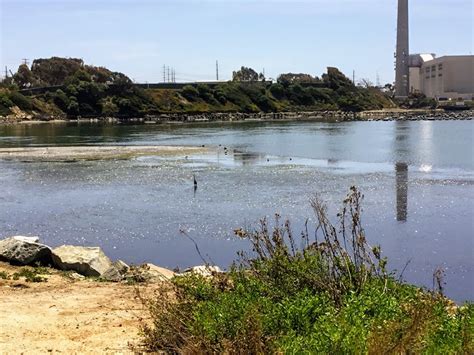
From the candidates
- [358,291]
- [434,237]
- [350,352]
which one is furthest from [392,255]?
[350,352]

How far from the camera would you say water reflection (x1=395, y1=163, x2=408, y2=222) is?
2525cm

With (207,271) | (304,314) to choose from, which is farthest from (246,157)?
(304,314)

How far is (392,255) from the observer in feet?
60.4

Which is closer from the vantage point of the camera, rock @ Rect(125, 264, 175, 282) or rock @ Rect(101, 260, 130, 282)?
rock @ Rect(125, 264, 175, 282)

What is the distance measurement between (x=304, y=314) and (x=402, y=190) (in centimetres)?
2560

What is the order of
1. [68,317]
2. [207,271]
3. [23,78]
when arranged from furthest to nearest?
[23,78] → [207,271] → [68,317]

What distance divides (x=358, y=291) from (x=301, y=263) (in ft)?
2.92

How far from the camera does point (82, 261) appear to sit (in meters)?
14.9

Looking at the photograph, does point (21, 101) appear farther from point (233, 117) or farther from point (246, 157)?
point (246, 157)

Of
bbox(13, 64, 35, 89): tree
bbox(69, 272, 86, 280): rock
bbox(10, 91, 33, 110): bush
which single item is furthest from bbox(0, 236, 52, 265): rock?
bbox(13, 64, 35, 89): tree

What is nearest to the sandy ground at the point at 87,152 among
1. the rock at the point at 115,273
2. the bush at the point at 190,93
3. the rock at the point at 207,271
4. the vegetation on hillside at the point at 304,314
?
the rock at the point at 115,273

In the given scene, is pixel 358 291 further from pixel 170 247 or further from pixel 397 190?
pixel 397 190

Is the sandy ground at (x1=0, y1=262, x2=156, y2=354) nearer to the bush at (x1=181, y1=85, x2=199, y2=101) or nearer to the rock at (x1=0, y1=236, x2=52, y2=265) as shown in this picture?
the rock at (x1=0, y1=236, x2=52, y2=265)

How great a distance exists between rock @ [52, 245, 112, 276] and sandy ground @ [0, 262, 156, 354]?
1446 millimetres
